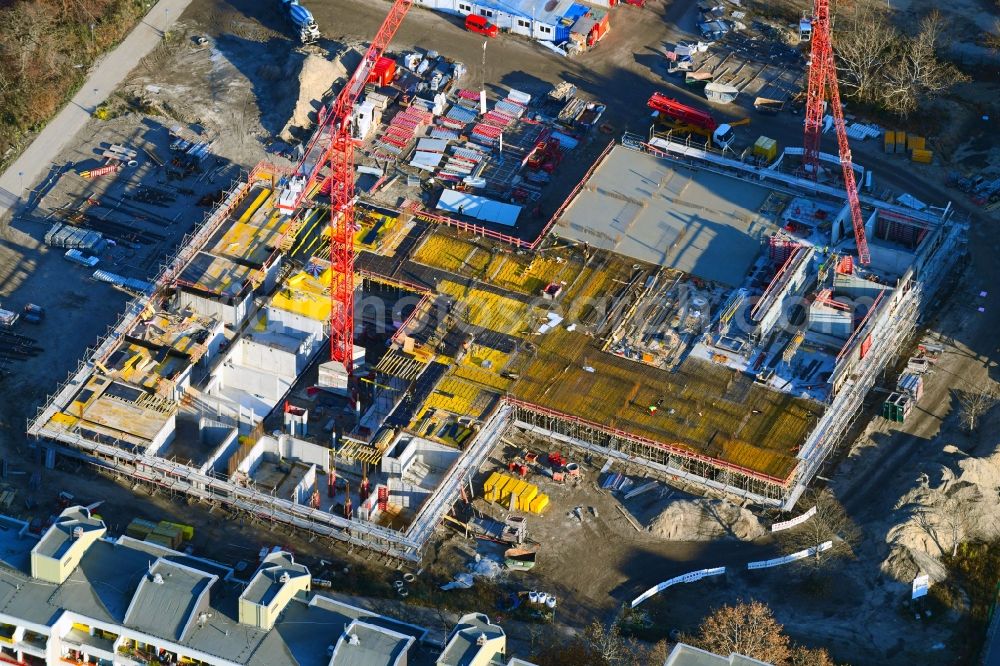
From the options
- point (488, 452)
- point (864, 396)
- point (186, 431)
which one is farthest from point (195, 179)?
point (864, 396)

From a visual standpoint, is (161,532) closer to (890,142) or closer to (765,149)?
(765,149)

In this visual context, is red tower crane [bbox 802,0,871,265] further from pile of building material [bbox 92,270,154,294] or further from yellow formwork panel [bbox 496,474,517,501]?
pile of building material [bbox 92,270,154,294]

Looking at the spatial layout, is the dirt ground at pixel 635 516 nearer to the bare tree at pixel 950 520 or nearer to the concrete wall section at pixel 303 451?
the bare tree at pixel 950 520

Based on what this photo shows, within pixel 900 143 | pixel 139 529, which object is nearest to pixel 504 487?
pixel 139 529

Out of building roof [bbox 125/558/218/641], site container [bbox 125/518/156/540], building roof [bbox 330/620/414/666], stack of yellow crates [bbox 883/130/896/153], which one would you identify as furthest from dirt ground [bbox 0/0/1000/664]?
building roof [bbox 125/558/218/641]

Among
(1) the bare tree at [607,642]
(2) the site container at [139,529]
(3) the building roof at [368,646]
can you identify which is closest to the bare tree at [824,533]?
(1) the bare tree at [607,642]

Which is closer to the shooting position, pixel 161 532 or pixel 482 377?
pixel 161 532

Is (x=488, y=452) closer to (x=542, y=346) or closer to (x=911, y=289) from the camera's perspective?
(x=542, y=346)
